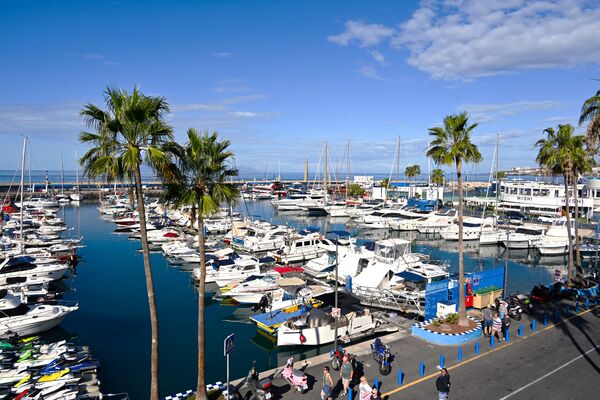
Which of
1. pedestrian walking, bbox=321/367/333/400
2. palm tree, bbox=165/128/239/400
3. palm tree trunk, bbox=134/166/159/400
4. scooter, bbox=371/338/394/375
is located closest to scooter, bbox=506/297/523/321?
scooter, bbox=371/338/394/375

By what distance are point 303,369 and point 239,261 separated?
23.0 metres

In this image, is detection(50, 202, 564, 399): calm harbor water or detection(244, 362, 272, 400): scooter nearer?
detection(244, 362, 272, 400): scooter

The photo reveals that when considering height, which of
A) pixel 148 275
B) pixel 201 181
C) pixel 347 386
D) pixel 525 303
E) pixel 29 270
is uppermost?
pixel 201 181

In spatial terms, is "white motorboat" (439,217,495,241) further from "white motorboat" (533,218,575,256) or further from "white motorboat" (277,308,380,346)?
"white motorboat" (277,308,380,346)

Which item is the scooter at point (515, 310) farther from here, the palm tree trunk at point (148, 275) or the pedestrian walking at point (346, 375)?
the palm tree trunk at point (148, 275)

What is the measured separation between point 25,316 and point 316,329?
17305 millimetres

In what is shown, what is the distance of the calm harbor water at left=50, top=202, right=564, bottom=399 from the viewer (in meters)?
20.8

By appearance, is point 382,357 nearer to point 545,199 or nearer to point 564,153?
point 564,153

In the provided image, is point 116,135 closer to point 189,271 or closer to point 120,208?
point 189,271

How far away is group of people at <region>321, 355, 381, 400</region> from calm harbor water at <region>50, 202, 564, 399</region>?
7846mm

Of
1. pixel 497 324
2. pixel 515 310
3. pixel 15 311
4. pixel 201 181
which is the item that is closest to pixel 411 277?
pixel 515 310

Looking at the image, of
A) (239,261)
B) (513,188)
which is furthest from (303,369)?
(513,188)

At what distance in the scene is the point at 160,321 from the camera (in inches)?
1112

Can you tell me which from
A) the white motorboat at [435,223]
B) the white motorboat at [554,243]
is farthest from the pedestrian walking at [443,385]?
the white motorboat at [435,223]
